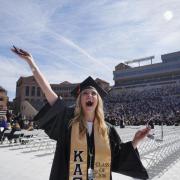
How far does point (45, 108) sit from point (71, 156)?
0.60 m

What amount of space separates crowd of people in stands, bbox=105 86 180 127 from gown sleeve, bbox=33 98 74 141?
41.3m

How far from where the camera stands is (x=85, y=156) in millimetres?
3041

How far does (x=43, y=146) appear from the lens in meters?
14.3

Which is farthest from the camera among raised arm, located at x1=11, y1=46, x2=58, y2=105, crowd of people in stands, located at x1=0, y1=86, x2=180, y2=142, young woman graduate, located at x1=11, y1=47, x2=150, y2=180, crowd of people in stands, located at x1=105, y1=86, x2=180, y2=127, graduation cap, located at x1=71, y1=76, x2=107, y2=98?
crowd of people in stands, located at x1=105, y1=86, x2=180, y2=127

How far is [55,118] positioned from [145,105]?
59120 millimetres

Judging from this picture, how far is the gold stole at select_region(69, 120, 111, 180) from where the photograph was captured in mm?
2998

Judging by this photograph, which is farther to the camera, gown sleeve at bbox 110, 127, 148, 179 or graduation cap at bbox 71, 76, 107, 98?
graduation cap at bbox 71, 76, 107, 98

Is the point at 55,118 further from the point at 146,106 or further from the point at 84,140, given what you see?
the point at 146,106

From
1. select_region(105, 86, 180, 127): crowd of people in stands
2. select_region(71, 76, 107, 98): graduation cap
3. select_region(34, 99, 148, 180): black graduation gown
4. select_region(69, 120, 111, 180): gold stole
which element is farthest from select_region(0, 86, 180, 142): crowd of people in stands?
select_region(69, 120, 111, 180): gold stole

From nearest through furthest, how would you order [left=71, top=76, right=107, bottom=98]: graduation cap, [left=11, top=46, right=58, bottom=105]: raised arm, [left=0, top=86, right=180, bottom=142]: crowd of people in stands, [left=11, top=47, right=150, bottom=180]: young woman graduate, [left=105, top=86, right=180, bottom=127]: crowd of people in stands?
1. [left=11, top=47, right=150, bottom=180]: young woman graduate
2. [left=11, top=46, right=58, bottom=105]: raised arm
3. [left=71, top=76, right=107, bottom=98]: graduation cap
4. [left=0, top=86, right=180, bottom=142]: crowd of people in stands
5. [left=105, top=86, right=180, bottom=127]: crowd of people in stands

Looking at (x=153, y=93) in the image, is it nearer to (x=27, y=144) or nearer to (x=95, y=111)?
(x=27, y=144)

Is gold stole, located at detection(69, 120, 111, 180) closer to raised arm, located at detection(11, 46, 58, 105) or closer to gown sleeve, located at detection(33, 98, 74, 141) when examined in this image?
gown sleeve, located at detection(33, 98, 74, 141)

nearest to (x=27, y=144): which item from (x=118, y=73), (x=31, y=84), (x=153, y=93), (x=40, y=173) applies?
(x=40, y=173)

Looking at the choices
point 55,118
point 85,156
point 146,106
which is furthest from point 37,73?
point 146,106
